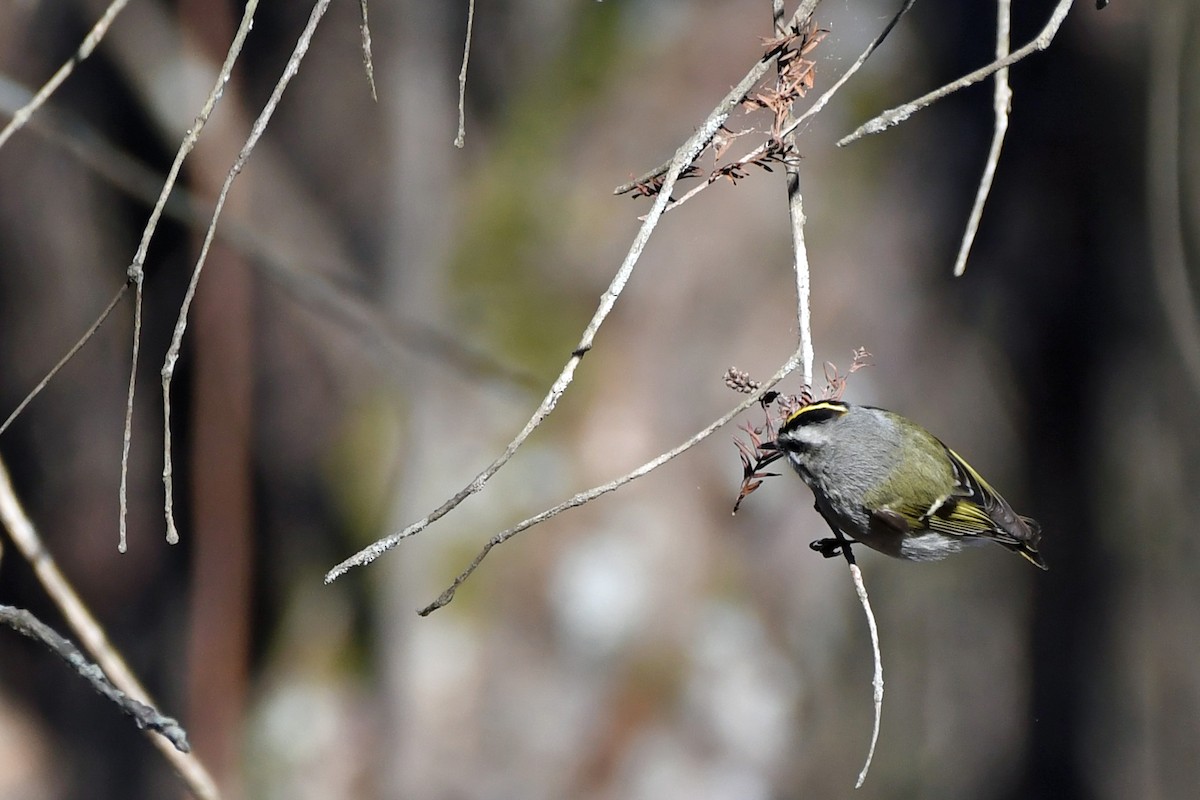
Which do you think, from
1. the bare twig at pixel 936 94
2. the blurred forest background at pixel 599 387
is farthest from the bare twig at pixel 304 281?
the bare twig at pixel 936 94

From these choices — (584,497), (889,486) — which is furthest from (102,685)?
(889,486)

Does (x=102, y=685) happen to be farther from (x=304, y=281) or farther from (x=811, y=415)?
(x=304, y=281)

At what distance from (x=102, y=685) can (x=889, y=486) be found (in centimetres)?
155

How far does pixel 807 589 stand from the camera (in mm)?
3820

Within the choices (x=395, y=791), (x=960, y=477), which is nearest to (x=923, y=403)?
(x=960, y=477)

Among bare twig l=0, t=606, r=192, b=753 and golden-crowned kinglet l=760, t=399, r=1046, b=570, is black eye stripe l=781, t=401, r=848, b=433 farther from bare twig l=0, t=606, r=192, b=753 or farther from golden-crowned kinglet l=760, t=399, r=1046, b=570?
bare twig l=0, t=606, r=192, b=753

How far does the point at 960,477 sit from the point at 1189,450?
2.10 metres

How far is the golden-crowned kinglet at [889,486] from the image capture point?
201 cm

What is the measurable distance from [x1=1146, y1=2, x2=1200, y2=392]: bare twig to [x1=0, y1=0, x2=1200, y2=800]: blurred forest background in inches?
0.6

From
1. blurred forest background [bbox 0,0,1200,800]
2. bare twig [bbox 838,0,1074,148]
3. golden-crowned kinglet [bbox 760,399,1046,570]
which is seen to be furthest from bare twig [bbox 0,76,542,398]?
bare twig [bbox 838,0,1074,148]

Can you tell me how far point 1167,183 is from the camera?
3.96 metres

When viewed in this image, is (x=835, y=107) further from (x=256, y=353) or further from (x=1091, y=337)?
(x=256, y=353)

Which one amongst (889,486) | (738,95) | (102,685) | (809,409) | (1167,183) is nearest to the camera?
(102,685)

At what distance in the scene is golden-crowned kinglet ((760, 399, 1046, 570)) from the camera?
2.01 m
